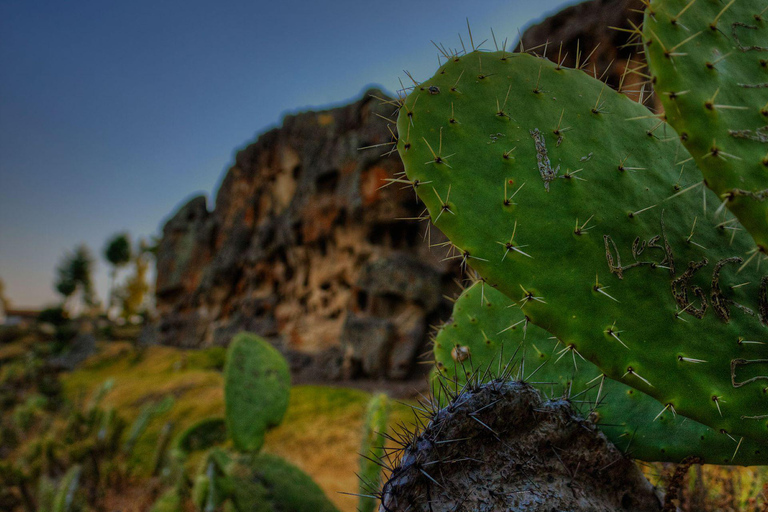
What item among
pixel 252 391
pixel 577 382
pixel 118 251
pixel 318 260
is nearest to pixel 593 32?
pixel 252 391

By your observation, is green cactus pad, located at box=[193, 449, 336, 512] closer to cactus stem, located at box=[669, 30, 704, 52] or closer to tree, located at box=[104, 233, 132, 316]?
cactus stem, located at box=[669, 30, 704, 52]

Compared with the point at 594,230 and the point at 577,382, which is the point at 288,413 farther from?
the point at 594,230

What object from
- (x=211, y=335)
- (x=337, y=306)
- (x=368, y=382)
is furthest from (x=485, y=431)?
(x=211, y=335)

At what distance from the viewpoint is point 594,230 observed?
0.89 metres

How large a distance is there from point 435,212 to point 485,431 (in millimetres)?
428

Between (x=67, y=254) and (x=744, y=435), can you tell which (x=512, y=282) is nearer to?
(x=744, y=435)

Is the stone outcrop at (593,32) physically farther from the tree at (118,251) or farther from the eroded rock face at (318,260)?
the tree at (118,251)

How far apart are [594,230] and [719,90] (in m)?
0.31

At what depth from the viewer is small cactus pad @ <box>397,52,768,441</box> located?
85 cm

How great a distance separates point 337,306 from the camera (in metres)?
11.0

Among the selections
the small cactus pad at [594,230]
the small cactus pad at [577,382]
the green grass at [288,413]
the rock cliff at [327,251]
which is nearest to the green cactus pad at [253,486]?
the green grass at [288,413]

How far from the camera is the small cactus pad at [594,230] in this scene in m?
0.85

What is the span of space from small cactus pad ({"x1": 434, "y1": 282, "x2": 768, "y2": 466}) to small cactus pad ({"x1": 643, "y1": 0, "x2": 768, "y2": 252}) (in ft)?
1.33

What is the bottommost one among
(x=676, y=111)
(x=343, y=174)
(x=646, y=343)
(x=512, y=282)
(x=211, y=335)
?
(x=211, y=335)
